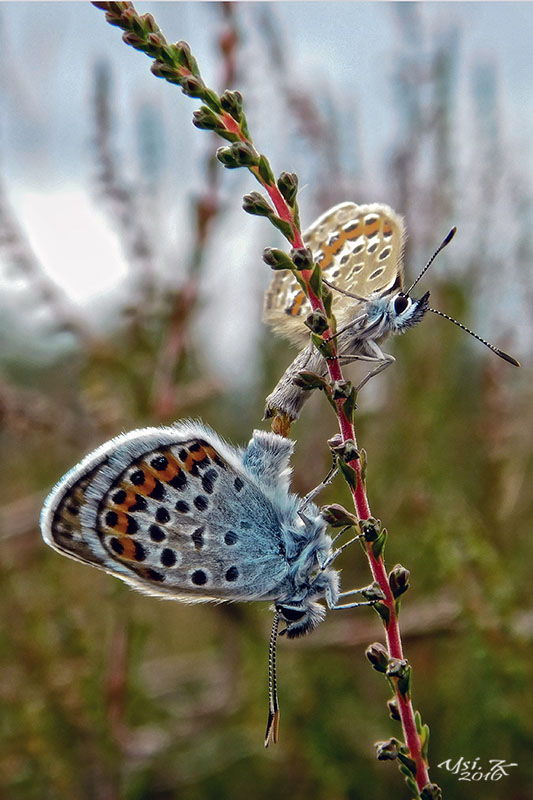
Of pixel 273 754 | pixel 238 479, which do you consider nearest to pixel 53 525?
pixel 238 479

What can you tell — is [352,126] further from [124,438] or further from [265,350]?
[124,438]

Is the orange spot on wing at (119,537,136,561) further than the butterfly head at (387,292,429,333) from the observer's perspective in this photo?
Yes

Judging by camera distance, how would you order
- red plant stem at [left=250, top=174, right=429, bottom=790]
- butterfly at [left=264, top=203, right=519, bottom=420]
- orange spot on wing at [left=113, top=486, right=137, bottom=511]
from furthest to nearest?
orange spot on wing at [left=113, top=486, right=137, bottom=511] < butterfly at [left=264, top=203, right=519, bottom=420] < red plant stem at [left=250, top=174, right=429, bottom=790]

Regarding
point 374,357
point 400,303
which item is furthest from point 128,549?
point 400,303

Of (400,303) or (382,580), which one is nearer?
(382,580)

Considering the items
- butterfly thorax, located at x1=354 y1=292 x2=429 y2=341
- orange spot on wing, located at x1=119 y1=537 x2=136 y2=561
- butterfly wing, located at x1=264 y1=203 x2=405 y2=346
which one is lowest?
orange spot on wing, located at x1=119 y1=537 x2=136 y2=561

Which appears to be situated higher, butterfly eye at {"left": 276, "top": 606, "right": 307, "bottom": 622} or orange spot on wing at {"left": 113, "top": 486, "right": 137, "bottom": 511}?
orange spot on wing at {"left": 113, "top": 486, "right": 137, "bottom": 511}

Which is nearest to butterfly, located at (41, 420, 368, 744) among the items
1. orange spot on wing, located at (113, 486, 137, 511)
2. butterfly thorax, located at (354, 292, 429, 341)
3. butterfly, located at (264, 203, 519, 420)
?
orange spot on wing, located at (113, 486, 137, 511)

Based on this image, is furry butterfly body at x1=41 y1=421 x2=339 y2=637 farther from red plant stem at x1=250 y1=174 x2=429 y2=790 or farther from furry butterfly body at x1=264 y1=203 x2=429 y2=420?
red plant stem at x1=250 y1=174 x2=429 y2=790

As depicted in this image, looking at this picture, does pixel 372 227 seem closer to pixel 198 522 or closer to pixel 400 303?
pixel 400 303
